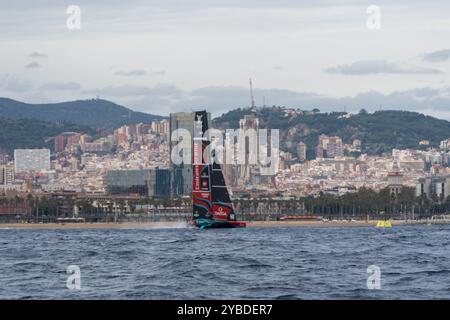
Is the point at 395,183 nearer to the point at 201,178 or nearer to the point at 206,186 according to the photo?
the point at 206,186

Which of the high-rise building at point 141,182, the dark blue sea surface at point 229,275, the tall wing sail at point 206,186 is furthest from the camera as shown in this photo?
the high-rise building at point 141,182

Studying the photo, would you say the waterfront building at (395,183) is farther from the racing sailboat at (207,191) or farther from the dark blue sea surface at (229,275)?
the dark blue sea surface at (229,275)

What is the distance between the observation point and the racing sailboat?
71000 millimetres

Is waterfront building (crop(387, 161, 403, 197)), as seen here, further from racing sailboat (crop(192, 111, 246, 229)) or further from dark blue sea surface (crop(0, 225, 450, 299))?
dark blue sea surface (crop(0, 225, 450, 299))

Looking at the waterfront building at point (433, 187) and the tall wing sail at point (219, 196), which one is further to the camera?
the waterfront building at point (433, 187)

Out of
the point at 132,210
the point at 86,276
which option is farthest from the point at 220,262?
the point at 132,210

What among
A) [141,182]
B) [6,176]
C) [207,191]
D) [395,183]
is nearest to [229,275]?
[207,191]

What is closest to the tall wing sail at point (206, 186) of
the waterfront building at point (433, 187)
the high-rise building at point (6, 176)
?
the waterfront building at point (433, 187)

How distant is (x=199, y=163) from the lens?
70688 millimetres

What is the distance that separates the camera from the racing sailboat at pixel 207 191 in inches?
2795

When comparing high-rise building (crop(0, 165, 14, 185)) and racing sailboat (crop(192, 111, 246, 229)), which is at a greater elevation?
high-rise building (crop(0, 165, 14, 185))

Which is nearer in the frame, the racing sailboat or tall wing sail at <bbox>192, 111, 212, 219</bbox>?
tall wing sail at <bbox>192, 111, 212, 219</bbox>

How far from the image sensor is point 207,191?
7200 cm

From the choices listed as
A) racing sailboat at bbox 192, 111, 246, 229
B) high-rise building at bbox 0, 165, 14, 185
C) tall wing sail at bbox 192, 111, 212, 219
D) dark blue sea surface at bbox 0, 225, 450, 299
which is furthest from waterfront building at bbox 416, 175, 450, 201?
dark blue sea surface at bbox 0, 225, 450, 299
